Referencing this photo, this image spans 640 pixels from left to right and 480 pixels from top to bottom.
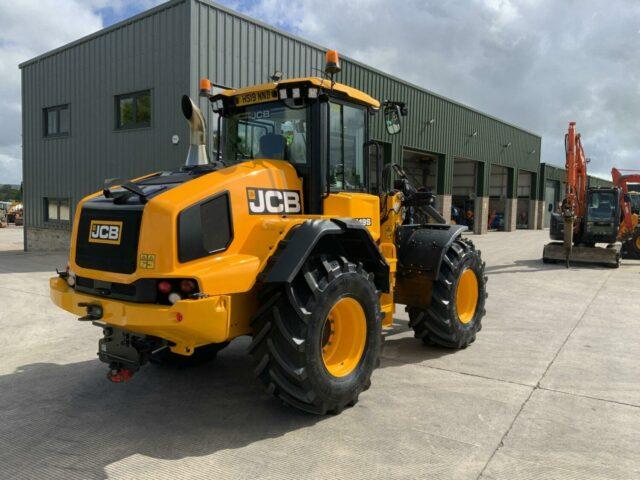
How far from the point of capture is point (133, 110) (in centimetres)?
1338

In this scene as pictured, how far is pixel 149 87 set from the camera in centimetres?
1270

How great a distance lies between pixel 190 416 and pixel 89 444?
73 centimetres

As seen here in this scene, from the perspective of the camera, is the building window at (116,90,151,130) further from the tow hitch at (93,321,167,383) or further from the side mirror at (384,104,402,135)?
the tow hitch at (93,321,167,383)

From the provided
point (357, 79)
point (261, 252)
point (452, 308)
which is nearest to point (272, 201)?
point (261, 252)

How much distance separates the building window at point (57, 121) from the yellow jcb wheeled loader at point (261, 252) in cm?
1239

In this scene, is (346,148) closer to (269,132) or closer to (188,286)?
(269,132)

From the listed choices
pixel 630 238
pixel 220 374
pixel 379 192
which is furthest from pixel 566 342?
pixel 630 238

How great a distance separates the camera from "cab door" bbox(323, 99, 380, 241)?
4.55 m

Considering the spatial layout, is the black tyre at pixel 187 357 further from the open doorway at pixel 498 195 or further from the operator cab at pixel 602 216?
the open doorway at pixel 498 195

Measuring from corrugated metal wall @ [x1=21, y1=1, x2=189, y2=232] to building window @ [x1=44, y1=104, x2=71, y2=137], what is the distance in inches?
7.6

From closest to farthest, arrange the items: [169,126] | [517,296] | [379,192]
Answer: [379,192]
[517,296]
[169,126]

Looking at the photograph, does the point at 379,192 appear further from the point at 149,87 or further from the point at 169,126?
the point at 149,87

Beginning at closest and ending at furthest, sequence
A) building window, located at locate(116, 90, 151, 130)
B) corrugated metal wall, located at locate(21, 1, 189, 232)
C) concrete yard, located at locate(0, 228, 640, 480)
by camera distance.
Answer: concrete yard, located at locate(0, 228, 640, 480) → corrugated metal wall, located at locate(21, 1, 189, 232) → building window, located at locate(116, 90, 151, 130)

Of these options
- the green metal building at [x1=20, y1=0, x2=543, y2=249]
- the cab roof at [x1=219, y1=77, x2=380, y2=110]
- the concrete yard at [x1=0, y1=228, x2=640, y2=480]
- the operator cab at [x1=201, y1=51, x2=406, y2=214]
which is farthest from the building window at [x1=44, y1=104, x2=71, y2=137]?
the cab roof at [x1=219, y1=77, x2=380, y2=110]
